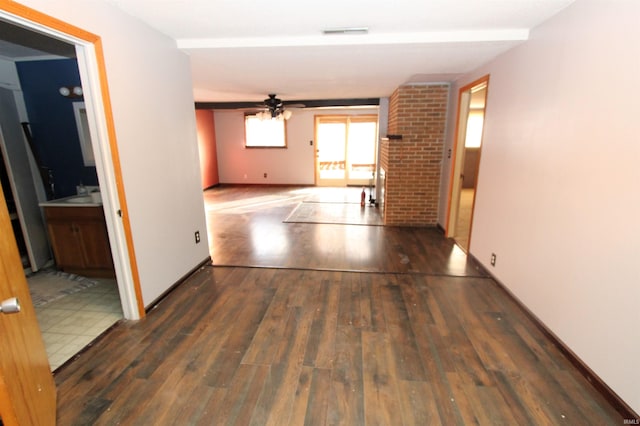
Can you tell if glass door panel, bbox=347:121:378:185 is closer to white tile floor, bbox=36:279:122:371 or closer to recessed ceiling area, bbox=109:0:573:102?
recessed ceiling area, bbox=109:0:573:102

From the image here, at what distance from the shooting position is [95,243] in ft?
9.74

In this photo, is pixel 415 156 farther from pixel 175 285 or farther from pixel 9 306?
pixel 9 306

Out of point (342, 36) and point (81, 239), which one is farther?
point (81, 239)

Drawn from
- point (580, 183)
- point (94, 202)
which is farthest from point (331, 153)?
point (580, 183)

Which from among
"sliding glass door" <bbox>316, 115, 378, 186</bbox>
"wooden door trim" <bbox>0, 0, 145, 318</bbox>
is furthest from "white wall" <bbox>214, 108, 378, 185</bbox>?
"wooden door trim" <bbox>0, 0, 145, 318</bbox>

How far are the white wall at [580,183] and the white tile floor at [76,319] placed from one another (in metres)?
3.23

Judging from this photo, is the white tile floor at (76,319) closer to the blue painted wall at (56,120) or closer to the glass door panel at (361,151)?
the blue painted wall at (56,120)

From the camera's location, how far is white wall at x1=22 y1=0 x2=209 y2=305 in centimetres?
203

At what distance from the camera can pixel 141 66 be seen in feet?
7.54

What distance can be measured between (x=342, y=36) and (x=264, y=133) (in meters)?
6.53

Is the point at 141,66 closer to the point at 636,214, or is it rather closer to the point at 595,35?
the point at 595,35

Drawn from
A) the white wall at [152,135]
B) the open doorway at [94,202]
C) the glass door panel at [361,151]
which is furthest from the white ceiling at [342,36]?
the glass door panel at [361,151]

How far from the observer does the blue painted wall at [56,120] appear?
3.09 metres

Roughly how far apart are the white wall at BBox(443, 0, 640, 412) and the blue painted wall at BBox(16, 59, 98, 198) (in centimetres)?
425
